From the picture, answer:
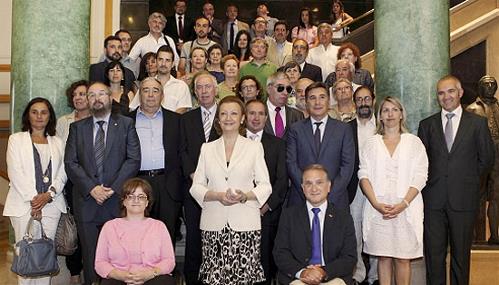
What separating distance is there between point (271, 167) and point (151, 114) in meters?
1.03

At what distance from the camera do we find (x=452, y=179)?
588cm

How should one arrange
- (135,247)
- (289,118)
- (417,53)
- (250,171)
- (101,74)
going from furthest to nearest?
(101,74)
(417,53)
(289,118)
(250,171)
(135,247)

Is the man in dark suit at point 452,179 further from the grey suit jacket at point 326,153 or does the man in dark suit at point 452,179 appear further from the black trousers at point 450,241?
the grey suit jacket at point 326,153

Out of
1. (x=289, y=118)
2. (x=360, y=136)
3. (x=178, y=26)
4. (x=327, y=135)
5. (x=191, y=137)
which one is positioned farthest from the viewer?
(x=178, y=26)

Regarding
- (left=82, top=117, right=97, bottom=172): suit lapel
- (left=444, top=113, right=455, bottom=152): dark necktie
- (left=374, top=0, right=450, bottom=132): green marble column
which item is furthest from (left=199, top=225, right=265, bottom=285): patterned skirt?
(left=374, top=0, right=450, bottom=132): green marble column

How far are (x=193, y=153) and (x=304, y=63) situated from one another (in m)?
2.68

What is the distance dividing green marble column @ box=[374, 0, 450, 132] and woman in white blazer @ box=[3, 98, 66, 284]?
9.51 feet

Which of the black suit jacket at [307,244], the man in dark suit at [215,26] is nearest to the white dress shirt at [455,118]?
the black suit jacket at [307,244]

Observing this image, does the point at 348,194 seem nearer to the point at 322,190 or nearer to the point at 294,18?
the point at 322,190

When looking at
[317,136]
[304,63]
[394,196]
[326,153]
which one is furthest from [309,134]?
[304,63]

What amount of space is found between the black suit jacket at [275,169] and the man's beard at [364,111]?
2.57 feet

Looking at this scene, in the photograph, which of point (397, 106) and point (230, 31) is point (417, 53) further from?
point (230, 31)

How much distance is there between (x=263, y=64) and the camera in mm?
7766

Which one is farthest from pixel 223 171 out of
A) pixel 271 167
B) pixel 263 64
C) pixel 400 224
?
pixel 263 64
